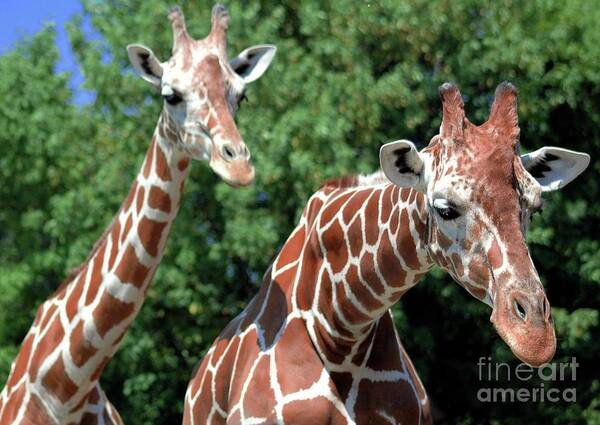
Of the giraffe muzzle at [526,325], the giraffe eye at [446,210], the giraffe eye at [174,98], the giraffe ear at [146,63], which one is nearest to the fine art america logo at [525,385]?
the giraffe ear at [146,63]

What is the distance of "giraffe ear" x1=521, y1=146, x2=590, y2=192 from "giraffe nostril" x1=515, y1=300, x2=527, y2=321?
750 mm

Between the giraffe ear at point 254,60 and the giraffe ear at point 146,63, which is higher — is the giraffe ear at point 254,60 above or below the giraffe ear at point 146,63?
above

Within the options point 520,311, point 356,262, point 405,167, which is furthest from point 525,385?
point 520,311

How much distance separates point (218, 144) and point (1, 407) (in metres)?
2.27

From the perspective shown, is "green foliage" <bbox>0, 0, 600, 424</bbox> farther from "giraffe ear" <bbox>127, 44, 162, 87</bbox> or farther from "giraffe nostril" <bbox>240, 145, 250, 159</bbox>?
"giraffe nostril" <bbox>240, 145, 250, 159</bbox>

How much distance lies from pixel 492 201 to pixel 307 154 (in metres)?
7.89

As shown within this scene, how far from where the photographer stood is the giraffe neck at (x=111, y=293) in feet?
20.6

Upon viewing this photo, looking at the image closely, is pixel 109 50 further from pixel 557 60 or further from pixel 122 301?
pixel 122 301

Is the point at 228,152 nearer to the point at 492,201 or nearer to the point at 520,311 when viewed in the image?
the point at 492,201

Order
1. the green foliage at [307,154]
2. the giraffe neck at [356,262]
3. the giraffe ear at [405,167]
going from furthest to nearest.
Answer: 1. the green foliage at [307,154]
2. the giraffe neck at [356,262]
3. the giraffe ear at [405,167]

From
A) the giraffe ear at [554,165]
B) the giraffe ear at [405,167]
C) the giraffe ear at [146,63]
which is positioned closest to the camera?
the giraffe ear at [405,167]

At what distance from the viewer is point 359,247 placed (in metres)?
5.29

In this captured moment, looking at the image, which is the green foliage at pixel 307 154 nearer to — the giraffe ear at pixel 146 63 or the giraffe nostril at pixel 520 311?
the giraffe ear at pixel 146 63

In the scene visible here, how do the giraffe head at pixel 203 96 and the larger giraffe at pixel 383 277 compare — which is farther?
the giraffe head at pixel 203 96
